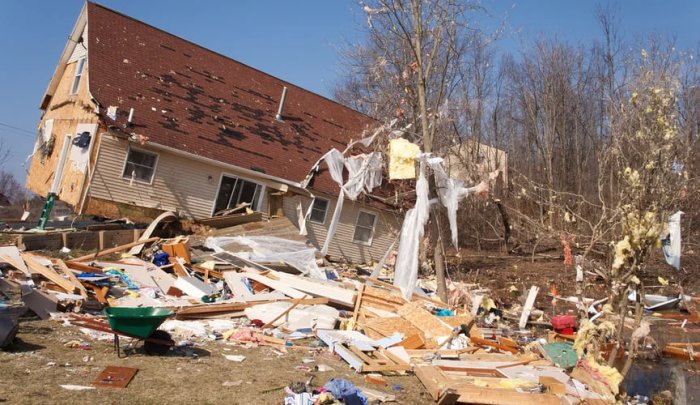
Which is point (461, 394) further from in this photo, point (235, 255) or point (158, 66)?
point (158, 66)

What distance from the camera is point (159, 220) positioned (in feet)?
51.9

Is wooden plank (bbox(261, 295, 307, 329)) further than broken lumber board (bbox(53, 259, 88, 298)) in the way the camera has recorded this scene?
No

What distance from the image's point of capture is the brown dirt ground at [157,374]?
614 cm

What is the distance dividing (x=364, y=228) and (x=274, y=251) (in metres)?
6.97

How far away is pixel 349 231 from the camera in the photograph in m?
21.5

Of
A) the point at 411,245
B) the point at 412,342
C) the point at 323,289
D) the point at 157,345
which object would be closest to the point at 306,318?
the point at 323,289

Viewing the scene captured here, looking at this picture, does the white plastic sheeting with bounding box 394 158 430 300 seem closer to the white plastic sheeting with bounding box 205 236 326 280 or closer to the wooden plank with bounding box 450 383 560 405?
the white plastic sheeting with bounding box 205 236 326 280

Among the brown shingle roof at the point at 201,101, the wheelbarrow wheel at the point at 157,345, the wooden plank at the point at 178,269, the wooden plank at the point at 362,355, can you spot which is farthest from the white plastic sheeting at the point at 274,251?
the wheelbarrow wheel at the point at 157,345

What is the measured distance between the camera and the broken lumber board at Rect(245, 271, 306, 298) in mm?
11984

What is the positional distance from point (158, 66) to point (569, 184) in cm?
2597

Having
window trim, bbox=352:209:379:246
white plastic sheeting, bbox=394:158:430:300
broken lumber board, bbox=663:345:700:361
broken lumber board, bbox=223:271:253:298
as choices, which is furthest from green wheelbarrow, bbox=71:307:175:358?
window trim, bbox=352:209:379:246

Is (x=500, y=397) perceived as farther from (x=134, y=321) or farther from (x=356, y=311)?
(x=134, y=321)

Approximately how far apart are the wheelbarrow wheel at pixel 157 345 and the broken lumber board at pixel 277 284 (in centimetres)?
406

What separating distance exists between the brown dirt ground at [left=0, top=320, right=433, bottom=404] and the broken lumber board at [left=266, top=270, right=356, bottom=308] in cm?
280
